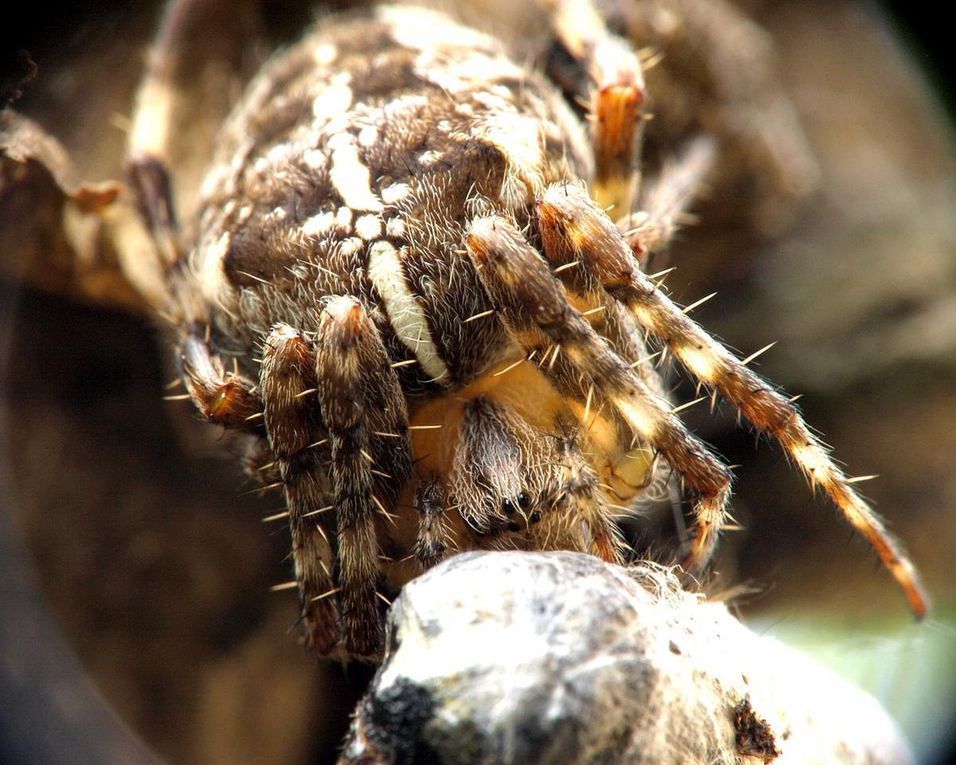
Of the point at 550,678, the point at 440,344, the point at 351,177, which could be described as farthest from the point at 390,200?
the point at 550,678

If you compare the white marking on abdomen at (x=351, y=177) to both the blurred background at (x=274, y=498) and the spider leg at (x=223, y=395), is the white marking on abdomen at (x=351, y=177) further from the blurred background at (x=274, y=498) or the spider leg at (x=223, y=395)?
the blurred background at (x=274, y=498)

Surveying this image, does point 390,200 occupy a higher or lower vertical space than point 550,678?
higher

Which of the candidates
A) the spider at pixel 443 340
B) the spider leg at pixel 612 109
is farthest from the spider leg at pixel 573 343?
the spider leg at pixel 612 109

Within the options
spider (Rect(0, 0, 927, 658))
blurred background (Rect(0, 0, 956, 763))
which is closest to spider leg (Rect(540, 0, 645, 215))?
spider (Rect(0, 0, 927, 658))

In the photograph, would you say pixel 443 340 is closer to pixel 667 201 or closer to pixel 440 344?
pixel 440 344

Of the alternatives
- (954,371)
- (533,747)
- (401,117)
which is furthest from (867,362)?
(533,747)

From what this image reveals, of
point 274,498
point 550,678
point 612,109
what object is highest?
point 612,109

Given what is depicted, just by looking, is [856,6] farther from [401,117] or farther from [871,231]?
[401,117]
